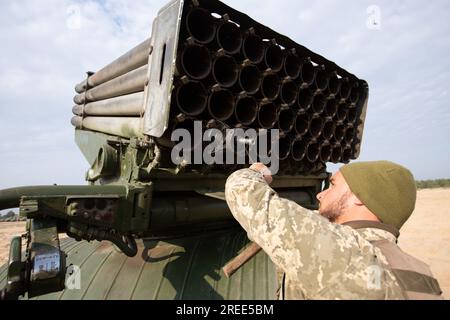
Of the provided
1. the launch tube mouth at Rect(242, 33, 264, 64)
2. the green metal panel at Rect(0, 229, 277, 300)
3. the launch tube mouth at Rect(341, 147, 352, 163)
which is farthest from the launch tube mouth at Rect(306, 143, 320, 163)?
the launch tube mouth at Rect(242, 33, 264, 64)

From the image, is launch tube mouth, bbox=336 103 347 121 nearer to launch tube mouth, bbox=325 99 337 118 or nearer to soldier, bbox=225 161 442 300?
launch tube mouth, bbox=325 99 337 118

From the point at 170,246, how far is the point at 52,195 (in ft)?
4.90

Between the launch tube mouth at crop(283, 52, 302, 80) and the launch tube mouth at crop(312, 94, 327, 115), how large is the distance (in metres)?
0.50

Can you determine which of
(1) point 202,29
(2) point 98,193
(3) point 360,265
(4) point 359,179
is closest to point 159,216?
(2) point 98,193

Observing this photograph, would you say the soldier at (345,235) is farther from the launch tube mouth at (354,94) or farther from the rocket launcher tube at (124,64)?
the launch tube mouth at (354,94)

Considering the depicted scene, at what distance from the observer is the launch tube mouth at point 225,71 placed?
9.28ft

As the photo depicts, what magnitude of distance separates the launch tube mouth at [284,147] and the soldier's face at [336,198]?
1.48 meters

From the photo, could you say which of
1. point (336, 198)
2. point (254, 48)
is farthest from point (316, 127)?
point (336, 198)

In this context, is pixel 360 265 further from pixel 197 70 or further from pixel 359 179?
pixel 197 70

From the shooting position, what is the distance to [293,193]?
441 cm

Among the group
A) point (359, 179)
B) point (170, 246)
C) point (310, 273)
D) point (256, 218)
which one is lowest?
point (170, 246)

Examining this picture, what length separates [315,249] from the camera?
1.43m

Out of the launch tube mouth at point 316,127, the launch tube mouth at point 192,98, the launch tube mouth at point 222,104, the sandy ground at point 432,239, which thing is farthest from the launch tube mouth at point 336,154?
the sandy ground at point 432,239

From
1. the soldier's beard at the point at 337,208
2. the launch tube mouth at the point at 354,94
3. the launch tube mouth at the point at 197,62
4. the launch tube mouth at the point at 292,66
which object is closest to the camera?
the soldier's beard at the point at 337,208
